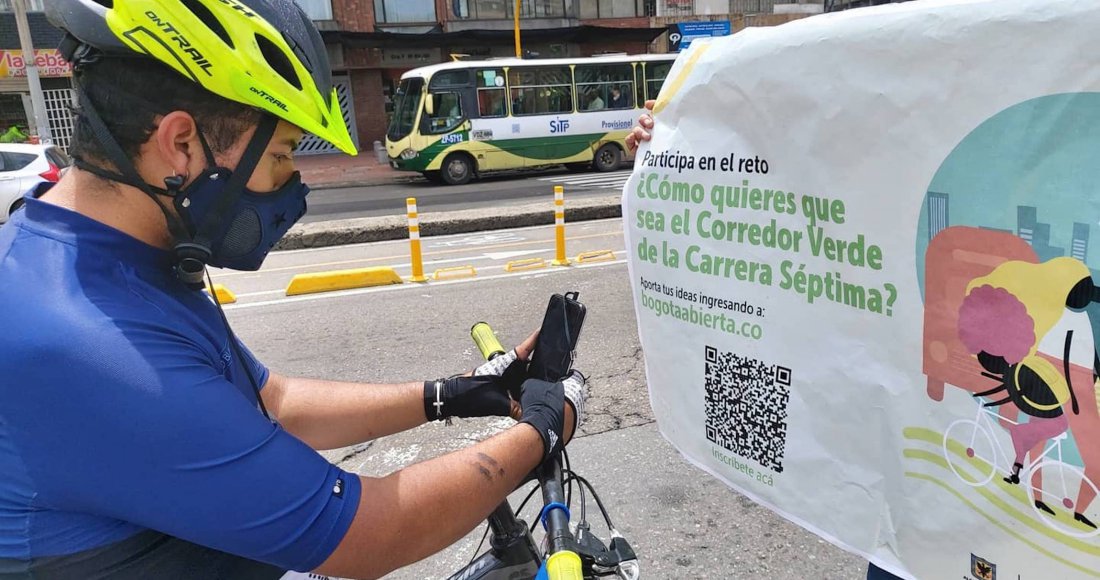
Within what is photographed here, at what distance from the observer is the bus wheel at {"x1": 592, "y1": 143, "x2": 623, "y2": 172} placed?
20422mm

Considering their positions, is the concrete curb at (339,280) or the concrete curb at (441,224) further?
the concrete curb at (441,224)

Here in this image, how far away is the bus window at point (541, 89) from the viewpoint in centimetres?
1892

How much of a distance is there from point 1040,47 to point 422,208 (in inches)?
578

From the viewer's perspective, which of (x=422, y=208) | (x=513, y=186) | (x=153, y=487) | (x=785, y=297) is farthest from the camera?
(x=513, y=186)

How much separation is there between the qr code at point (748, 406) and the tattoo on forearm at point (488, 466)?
0.66m

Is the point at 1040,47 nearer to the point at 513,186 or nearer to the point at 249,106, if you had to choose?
the point at 249,106

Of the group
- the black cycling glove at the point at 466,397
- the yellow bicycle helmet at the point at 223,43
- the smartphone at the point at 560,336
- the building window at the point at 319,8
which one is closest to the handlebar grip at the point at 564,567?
the smartphone at the point at 560,336

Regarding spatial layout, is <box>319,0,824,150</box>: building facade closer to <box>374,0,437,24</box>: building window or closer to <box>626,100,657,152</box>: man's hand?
<box>374,0,437,24</box>: building window

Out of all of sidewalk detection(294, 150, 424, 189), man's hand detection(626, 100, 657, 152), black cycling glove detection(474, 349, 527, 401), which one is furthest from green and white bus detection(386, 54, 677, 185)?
black cycling glove detection(474, 349, 527, 401)

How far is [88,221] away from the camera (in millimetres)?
1213

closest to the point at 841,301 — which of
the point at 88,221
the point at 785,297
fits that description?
the point at 785,297

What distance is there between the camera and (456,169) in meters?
19.1

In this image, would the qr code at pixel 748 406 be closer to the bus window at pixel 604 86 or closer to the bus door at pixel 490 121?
the bus door at pixel 490 121

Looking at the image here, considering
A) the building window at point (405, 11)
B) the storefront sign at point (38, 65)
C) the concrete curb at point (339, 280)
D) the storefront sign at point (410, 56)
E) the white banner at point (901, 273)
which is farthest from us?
the building window at point (405, 11)
